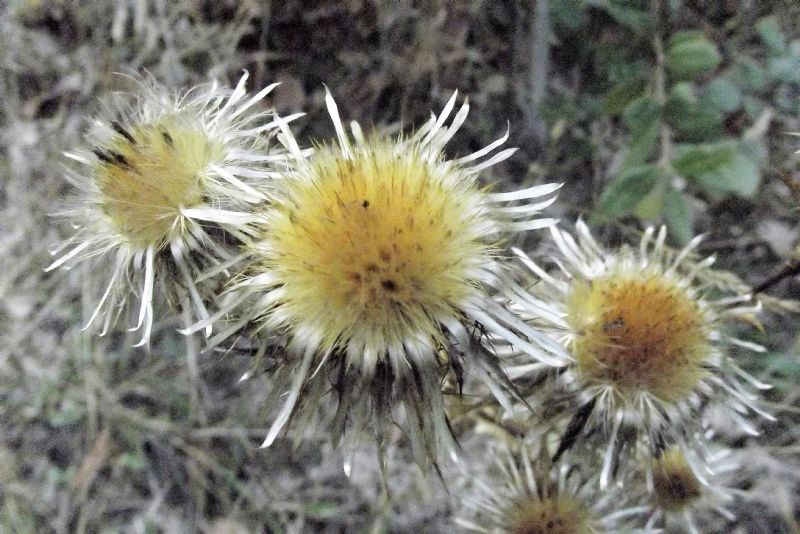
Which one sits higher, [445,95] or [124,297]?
[124,297]

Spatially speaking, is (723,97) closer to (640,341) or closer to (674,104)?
(674,104)

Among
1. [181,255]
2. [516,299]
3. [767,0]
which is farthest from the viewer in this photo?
[767,0]

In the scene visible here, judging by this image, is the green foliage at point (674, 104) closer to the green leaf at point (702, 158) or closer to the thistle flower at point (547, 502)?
the green leaf at point (702, 158)

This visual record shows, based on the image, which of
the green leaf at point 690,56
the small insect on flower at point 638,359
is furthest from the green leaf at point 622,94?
the small insect on flower at point 638,359

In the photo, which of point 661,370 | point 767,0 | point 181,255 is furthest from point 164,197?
point 767,0

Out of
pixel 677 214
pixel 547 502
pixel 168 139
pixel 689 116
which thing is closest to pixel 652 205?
pixel 677 214

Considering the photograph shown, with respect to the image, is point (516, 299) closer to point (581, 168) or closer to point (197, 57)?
point (581, 168)

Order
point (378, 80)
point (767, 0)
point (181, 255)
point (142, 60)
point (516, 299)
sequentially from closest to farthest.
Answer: point (516, 299) → point (181, 255) → point (767, 0) → point (378, 80) → point (142, 60)
